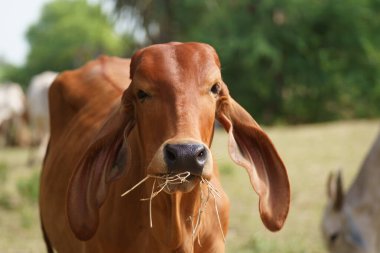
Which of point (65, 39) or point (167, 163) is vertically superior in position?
point (167, 163)

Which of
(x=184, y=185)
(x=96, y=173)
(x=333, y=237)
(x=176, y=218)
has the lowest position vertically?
(x=333, y=237)

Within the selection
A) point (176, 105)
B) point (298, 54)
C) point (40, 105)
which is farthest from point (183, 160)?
point (298, 54)

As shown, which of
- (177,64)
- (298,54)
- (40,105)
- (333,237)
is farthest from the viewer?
(298,54)

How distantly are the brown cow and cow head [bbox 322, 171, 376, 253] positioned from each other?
2.68 meters

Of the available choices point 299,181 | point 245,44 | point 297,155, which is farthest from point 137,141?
point 245,44

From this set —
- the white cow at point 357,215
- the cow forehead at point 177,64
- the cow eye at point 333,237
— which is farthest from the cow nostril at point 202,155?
the cow eye at point 333,237

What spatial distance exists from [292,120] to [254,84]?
5.28 feet

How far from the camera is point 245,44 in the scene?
20250 mm

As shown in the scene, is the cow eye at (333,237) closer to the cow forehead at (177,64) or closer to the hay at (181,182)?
the hay at (181,182)

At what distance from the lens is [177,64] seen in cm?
282

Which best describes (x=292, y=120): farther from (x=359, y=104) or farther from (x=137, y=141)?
(x=137, y=141)

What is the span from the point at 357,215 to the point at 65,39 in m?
42.2

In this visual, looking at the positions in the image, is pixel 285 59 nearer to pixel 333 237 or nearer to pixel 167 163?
pixel 333 237

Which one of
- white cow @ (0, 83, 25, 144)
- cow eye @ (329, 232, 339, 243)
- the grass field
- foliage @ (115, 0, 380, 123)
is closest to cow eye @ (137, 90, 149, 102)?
cow eye @ (329, 232, 339, 243)
